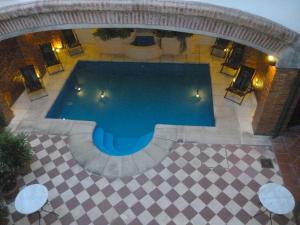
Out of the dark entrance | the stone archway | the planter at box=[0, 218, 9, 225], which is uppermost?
the stone archway

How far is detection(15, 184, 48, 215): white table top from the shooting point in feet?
21.1

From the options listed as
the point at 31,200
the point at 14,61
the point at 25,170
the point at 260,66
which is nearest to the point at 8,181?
the point at 25,170

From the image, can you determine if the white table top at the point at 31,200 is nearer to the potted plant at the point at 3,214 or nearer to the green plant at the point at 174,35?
the potted plant at the point at 3,214

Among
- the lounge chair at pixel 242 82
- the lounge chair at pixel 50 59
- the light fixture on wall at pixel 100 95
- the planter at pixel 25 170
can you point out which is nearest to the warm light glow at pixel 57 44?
the lounge chair at pixel 50 59

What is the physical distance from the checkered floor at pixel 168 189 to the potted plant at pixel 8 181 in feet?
0.86

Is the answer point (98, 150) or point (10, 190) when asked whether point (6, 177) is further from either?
point (98, 150)

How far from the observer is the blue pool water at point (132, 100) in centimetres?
946

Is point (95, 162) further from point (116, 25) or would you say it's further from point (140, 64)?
point (140, 64)

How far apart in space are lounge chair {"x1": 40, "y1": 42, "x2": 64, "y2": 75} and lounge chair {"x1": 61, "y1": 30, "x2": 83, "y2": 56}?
78 cm

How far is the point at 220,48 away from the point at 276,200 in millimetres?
6776

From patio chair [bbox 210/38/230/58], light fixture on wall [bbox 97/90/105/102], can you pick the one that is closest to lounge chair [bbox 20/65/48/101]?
light fixture on wall [bbox 97/90/105/102]

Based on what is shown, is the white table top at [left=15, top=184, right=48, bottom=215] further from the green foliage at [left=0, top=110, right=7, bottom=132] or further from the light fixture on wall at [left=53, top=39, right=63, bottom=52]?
the light fixture on wall at [left=53, top=39, right=63, bottom=52]

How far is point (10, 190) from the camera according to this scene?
735 cm

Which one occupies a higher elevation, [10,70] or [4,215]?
[10,70]
